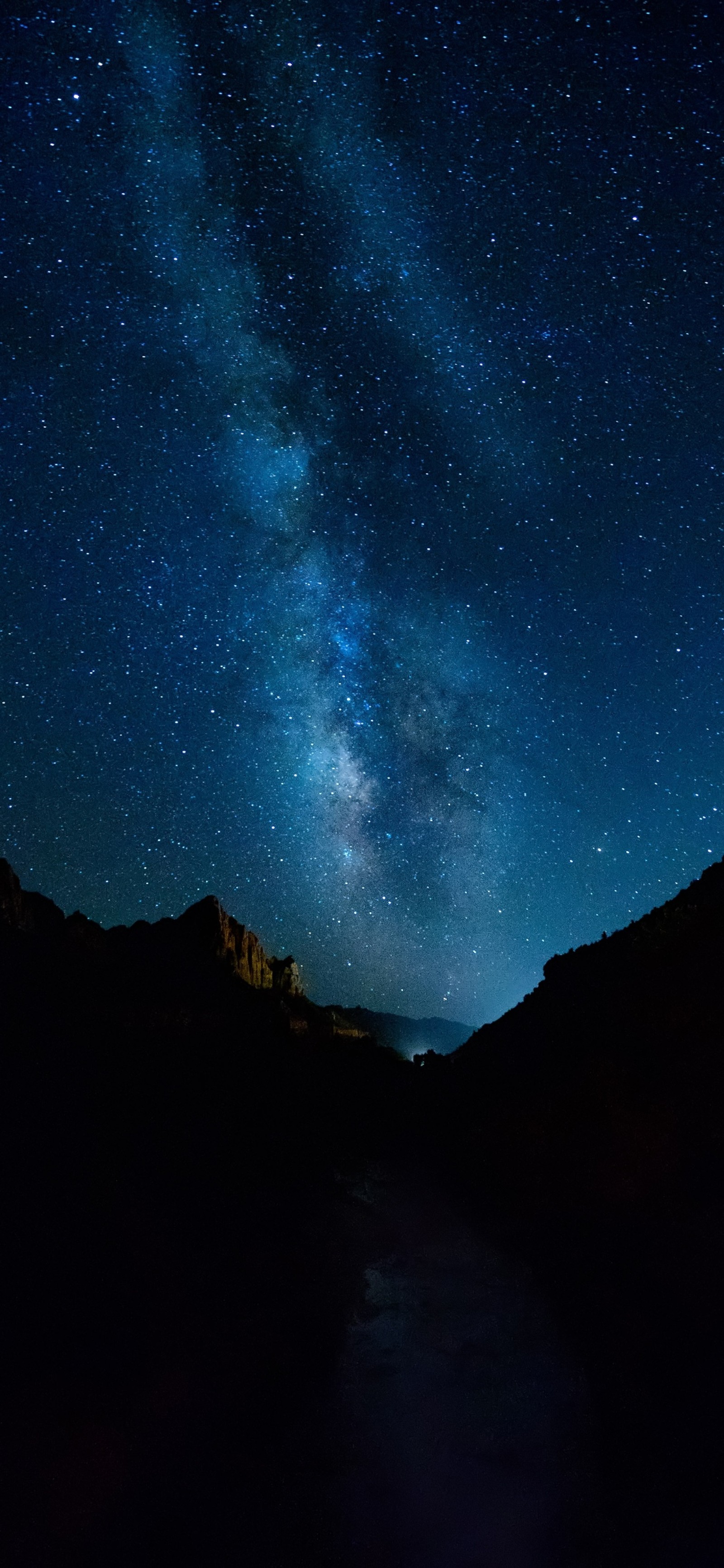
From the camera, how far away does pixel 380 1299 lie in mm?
10445

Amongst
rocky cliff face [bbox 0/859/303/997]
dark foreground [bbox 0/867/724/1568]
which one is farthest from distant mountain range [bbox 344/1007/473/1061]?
dark foreground [bbox 0/867/724/1568]

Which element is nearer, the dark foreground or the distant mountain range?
the dark foreground

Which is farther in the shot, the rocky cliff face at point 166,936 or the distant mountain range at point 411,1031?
the distant mountain range at point 411,1031

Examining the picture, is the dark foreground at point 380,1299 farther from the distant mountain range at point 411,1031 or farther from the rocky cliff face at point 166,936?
the distant mountain range at point 411,1031

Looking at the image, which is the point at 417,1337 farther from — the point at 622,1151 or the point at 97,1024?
the point at 97,1024

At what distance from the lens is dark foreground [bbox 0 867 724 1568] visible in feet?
19.9

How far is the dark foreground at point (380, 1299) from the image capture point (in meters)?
6.07

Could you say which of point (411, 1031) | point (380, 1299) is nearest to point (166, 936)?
point (380, 1299)

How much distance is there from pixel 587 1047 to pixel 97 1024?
43.8ft

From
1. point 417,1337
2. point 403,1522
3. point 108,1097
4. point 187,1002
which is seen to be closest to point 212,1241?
point 417,1337

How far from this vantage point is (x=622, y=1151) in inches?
453

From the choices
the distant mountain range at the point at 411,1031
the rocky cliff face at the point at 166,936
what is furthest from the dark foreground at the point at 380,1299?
the distant mountain range at the point at 411,1031

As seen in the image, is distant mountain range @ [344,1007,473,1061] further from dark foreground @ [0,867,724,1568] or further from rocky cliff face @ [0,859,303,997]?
dark foreground @ [0,867,724,1568]

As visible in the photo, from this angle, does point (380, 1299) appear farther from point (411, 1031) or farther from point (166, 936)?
point (411, 1031)
